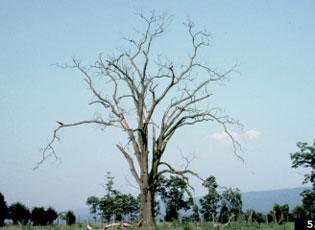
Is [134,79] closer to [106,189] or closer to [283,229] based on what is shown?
[283,229]

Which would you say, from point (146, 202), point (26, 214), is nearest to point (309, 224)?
point (146, 202)

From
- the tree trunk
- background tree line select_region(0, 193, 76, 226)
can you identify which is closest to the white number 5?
the tree trunk

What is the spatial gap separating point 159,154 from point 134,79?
548 cm

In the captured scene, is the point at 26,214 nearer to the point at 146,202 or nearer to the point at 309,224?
the point at 146,202

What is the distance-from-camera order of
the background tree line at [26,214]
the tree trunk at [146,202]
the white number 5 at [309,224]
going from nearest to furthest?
1. the white number 5 at [309,224]
2. the tree trunk at [146,202]
3. the background tree line at [26,214]

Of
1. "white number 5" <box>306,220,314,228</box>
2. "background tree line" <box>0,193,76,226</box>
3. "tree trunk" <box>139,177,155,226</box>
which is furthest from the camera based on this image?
"background tree line" <box>0,193,76,226</box>

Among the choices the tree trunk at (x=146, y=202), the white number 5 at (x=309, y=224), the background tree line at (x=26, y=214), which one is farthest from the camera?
the background tree line at (x=26, y=214)

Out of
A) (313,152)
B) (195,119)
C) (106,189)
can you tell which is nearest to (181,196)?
(106,189)

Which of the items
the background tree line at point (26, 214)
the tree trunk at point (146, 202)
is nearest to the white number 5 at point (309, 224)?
the tree trunk at point (146, 202)

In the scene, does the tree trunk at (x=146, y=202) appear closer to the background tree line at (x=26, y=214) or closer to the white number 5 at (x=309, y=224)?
the white number 5 at (x=309, y=224)

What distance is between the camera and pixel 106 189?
69562 millimetres

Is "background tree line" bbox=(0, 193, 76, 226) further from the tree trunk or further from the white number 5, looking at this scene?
the white number 5

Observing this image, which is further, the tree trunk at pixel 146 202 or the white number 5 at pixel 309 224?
the tree trunk at pixel 146 202

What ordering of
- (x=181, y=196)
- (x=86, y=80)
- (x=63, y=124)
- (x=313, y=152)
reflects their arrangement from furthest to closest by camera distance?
(x=181, y=196), (x=313, y=152), (x=86, y=80), (x=63, y=124)
